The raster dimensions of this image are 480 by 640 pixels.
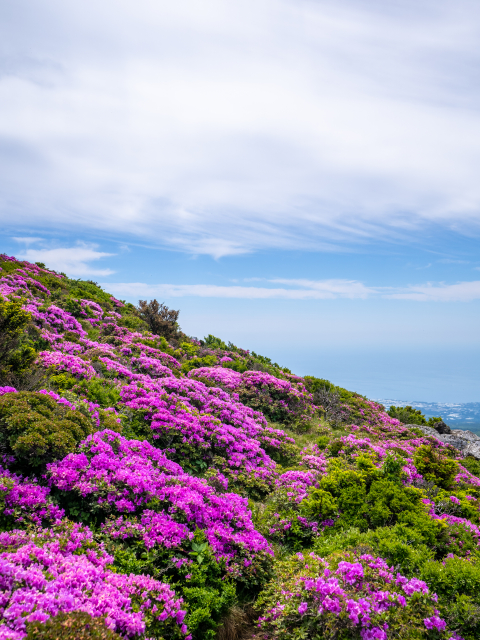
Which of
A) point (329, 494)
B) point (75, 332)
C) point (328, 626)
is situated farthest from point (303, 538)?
point (75, 332)

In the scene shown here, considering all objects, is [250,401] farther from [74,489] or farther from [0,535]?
[0,535]

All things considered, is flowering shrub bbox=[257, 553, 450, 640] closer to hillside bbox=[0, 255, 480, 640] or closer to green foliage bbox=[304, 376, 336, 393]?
hillside bbox=[0, 255, 480, 640]

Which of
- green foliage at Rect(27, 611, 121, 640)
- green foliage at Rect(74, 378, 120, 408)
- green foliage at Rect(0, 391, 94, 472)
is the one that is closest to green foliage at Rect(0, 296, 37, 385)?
green foliage at Rect(74, 378, 120, 408)

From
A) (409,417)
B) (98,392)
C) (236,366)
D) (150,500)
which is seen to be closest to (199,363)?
(236,366)

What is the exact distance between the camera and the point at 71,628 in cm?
319

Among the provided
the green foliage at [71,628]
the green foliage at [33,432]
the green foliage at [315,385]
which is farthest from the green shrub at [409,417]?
the green foliage at [71,628]

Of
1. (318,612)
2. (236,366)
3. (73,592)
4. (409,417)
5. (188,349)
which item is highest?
(188,349)

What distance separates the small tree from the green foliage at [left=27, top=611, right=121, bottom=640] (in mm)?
23009

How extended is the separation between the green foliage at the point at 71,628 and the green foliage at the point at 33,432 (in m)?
2.98

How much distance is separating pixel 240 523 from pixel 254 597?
A: 1.28 m

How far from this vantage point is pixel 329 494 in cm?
823

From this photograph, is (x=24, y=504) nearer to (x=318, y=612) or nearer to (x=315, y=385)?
(x=318, y=612)

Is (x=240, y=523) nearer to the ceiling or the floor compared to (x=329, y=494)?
nearer to the floor

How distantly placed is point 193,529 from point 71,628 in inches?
134
